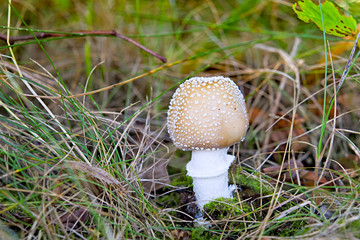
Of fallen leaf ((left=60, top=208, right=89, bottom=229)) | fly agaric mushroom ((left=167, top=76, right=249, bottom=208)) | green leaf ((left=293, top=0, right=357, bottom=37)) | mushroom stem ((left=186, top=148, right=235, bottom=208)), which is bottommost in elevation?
fallen leaf ((left=60, top=208, right=89, bottom=229))

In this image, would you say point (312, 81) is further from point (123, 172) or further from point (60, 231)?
point (60, 231)

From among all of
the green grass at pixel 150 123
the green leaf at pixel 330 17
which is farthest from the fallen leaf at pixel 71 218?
the green leaf at pixel 330 17

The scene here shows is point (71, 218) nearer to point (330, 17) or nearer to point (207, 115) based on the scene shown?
point (207, 115)

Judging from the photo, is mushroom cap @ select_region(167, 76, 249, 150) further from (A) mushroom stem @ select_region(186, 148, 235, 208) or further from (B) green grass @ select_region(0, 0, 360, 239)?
(B) green grass @ select_region(0, 0, 360, 239)

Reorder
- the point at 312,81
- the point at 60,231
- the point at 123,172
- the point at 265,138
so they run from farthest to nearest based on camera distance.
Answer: the point at 312,81 → the point at 265,138 → the point at 123,172 → the point at 60,231

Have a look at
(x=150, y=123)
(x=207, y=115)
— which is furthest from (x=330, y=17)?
(x=150, y=123)

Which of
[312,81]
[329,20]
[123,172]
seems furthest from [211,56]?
[123,172]

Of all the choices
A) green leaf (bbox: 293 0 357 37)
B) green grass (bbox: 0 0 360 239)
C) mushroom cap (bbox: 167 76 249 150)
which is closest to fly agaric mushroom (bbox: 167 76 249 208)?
mushroom cap (bbox: 167 76 249 150)
